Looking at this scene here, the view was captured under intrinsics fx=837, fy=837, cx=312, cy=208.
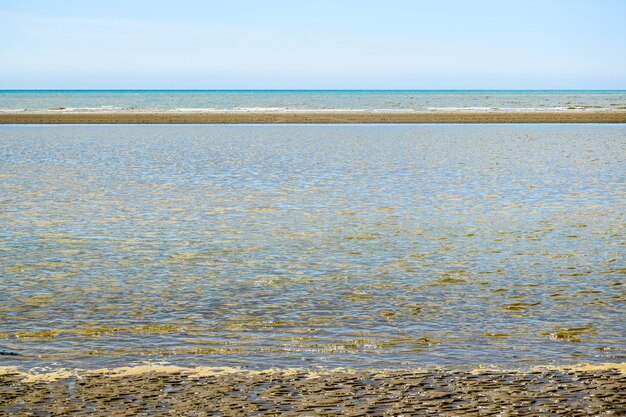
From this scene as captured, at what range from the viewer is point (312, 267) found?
12.0 metres

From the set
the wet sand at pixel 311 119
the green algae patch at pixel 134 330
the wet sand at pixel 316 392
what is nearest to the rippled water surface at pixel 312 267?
the green algae patch at pixel 134 330

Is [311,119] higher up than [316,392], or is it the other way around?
[316,392]

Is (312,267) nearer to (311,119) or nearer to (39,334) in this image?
(39,334)

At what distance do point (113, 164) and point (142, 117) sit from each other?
4468cm

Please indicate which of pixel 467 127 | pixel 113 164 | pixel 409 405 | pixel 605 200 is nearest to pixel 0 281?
pixel 409 405

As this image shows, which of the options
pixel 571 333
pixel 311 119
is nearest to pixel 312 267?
pixel 571 333

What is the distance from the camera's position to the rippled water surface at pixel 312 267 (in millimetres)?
8102

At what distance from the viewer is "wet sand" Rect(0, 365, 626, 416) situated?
247 inches

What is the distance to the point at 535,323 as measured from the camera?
29.1 ft

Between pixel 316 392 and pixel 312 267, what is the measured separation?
5.37 meters

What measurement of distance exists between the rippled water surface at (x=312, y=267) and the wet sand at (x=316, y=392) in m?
0.40

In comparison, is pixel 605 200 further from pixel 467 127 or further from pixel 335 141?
pixel 467 127

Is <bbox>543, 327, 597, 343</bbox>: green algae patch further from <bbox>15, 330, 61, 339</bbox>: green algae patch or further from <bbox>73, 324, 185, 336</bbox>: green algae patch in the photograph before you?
<bbox>15, 330, 61, 339</bbox>: green algae patch

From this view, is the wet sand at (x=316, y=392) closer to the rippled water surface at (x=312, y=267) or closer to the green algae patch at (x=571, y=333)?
the rippled water surface at (x=312, y=267)
